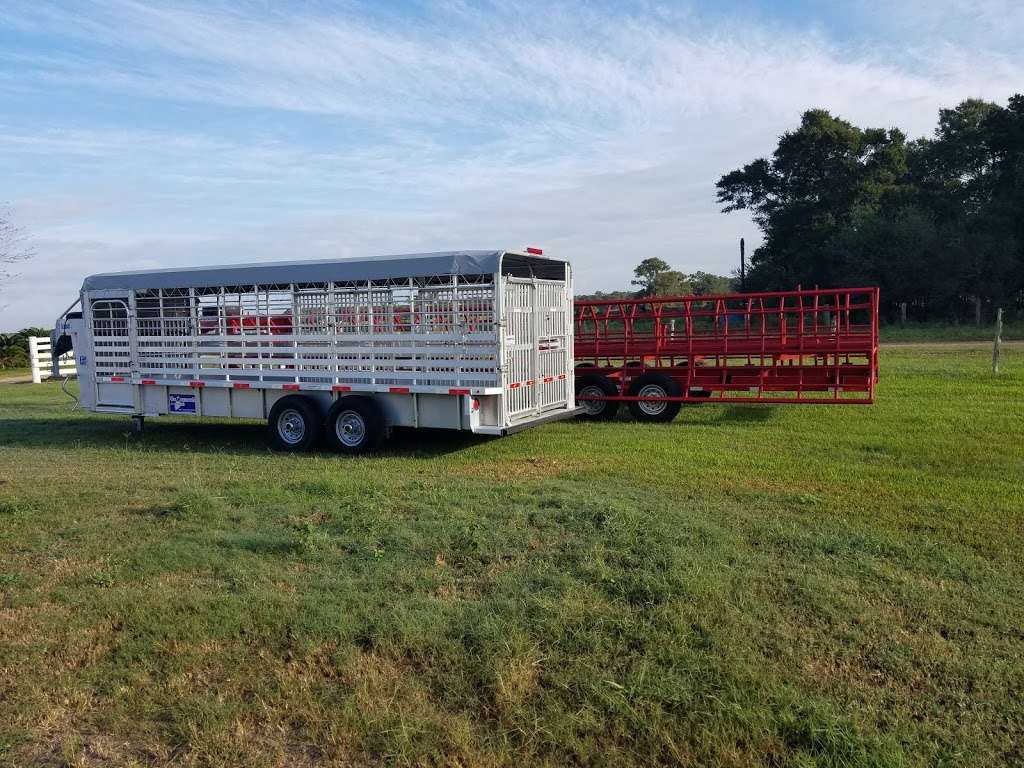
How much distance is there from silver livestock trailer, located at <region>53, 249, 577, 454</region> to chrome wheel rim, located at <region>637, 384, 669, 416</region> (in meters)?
1.71

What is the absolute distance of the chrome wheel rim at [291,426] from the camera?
1107cm

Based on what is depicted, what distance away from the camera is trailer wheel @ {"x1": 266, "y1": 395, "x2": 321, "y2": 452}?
35.8ft

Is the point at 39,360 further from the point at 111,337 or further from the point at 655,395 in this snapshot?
the point at 655,395

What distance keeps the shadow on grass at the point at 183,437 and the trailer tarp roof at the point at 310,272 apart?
2232 millimetres

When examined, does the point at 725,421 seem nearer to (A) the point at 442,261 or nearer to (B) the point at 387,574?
(A) the point at 442,261

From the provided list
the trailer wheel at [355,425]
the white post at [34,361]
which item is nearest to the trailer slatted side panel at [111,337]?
the trailer wheel at [355,425]

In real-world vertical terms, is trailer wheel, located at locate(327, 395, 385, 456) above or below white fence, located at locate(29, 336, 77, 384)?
below

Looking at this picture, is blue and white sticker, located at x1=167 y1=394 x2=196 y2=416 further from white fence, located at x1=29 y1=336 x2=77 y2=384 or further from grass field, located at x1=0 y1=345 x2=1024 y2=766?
white fence, located at x1=29 y1=336 x2=77 y2=384

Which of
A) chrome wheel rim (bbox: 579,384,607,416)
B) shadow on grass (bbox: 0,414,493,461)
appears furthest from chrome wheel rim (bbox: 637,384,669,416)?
shadow on grass (bbox: 0,414,493,461)

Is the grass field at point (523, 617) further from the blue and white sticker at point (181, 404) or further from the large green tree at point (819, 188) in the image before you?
the large green tree at point (819, 188)

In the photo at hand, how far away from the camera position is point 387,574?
5.45 m

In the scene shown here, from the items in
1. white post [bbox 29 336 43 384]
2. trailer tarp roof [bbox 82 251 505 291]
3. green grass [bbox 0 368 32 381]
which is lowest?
green grass [bbox 0 368 32 381]

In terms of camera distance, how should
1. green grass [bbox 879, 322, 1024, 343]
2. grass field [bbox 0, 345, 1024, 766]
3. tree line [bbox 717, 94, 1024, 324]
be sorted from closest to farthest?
1. grass field [bbox 0, 345, 1024, 766]
2. green grass [bbox 879, 322, 1024, 343]
3. tree line [bbox 717, 94, 1024, 324]

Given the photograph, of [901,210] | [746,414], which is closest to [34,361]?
[746,414]
